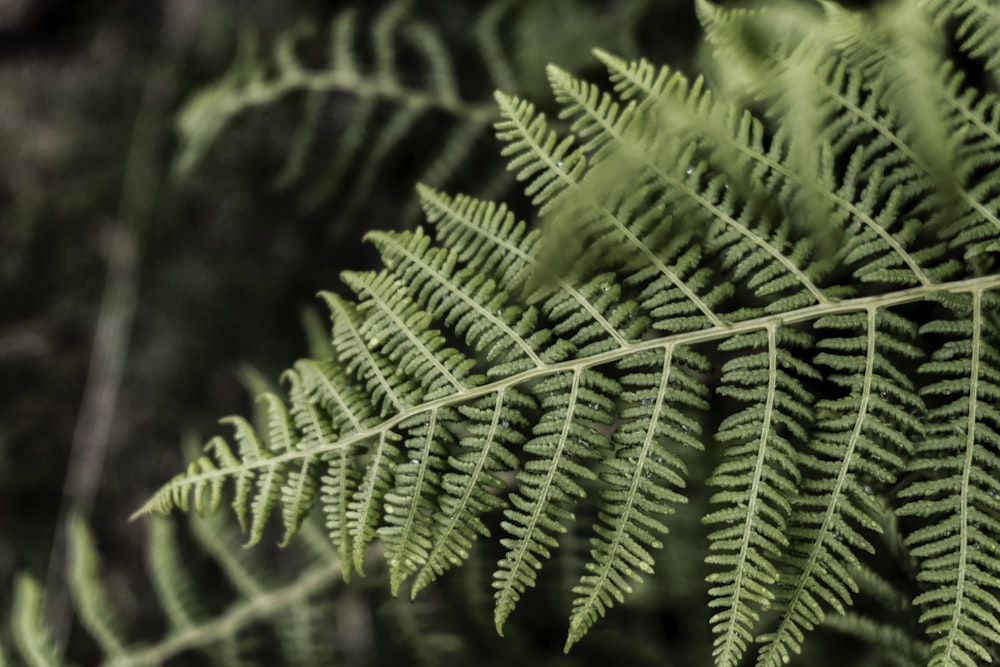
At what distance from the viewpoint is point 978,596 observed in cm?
106

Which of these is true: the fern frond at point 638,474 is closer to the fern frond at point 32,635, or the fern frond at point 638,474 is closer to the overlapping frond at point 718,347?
the overlapping frond at point 718,347

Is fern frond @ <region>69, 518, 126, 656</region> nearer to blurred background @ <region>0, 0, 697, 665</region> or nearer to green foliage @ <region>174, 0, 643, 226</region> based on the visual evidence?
blurred background @ <region>0, 0, 697, 665</region>

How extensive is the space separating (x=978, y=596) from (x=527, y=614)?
47.8 inches

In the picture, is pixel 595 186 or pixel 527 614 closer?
pixel 595 186

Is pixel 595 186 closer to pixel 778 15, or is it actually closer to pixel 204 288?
pixel 778 15

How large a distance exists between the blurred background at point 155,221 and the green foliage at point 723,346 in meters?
1.03

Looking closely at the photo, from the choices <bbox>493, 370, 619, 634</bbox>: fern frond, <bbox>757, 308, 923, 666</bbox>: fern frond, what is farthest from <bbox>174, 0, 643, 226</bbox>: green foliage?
<bbox>757, 308, 923, 666</bbox>: fern frond

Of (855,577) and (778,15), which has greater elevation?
(778,15)

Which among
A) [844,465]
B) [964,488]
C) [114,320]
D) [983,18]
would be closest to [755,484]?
[844,465]

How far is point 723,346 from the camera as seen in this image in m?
1.23

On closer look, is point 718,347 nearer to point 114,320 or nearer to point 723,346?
point 723,346

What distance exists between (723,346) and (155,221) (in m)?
2.47

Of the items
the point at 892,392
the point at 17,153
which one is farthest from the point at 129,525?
the point at 892,392

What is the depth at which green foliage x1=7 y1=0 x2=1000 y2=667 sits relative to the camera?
114cm
